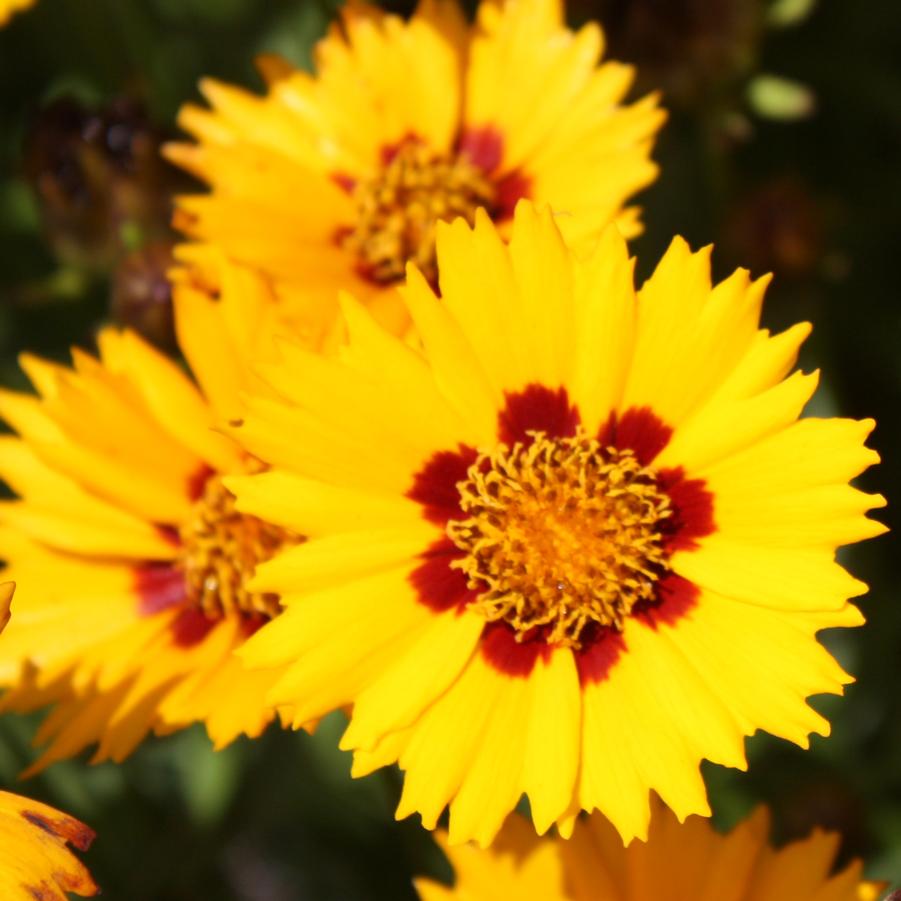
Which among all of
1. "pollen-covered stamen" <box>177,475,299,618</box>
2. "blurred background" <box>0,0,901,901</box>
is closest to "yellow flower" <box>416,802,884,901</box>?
"blurred background" <box>0,0,901,901</box>

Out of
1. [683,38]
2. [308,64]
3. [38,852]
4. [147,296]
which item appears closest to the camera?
[38,852]

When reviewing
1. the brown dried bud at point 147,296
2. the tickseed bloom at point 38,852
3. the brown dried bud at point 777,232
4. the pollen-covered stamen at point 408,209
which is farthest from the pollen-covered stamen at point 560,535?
the brown dried bud at point 777,232

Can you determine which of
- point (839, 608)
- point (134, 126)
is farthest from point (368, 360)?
point (134, 126)

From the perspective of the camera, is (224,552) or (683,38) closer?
(224,552)

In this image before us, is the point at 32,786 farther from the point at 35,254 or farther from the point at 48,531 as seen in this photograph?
the point at 35,254

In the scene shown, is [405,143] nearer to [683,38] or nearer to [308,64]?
[683,38]

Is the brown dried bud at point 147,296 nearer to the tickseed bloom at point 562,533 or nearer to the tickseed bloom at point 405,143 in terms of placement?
the tickseed bloom at point 405,143

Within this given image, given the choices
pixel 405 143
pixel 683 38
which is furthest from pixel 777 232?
pixel 405 143
